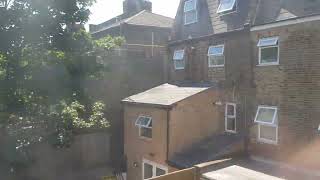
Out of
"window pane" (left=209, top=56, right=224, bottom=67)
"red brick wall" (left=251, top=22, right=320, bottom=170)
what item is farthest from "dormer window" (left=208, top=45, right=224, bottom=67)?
"red brick wall" (left=251, top=22, right=320, bottom=170)

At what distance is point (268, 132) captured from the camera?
13.3 m

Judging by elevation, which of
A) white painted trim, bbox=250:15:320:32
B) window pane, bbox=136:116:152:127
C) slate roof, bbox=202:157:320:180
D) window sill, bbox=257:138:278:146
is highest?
white painted trim, bbox=250:15:320:32

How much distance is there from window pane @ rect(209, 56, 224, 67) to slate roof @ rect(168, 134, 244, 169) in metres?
3.38

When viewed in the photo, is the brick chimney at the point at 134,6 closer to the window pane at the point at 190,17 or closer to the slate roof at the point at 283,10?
the window pane at the point at 190,17

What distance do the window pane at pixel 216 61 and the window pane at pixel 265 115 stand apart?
11.1ft

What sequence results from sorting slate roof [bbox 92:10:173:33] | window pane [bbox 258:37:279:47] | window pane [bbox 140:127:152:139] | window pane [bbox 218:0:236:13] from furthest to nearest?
1. slate roof [bbox 92:10:173:33]
2. window pane [bbox 140:127:152:139]
3. window pane [bbox 218:0:236:13]
4. window pane [bbox 258:37:279:47]

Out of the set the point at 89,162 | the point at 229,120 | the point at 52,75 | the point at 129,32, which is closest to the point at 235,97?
the point at 229,120

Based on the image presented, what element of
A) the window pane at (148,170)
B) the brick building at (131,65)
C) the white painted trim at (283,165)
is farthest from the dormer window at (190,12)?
the white painted trim at (283,165)

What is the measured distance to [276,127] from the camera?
12.9 meters

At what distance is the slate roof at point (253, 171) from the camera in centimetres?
1102

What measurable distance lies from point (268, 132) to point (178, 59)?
737cm

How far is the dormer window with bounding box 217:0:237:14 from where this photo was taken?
16172 mm

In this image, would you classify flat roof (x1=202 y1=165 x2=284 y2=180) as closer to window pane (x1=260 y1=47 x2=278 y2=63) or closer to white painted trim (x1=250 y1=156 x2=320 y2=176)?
white painted trim (x1=250 y1=156 x2=320 y2=176)

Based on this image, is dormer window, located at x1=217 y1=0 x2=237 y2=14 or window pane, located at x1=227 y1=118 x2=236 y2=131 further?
dormer window, located at x1=217 y1=0 x2=237 y2=14
